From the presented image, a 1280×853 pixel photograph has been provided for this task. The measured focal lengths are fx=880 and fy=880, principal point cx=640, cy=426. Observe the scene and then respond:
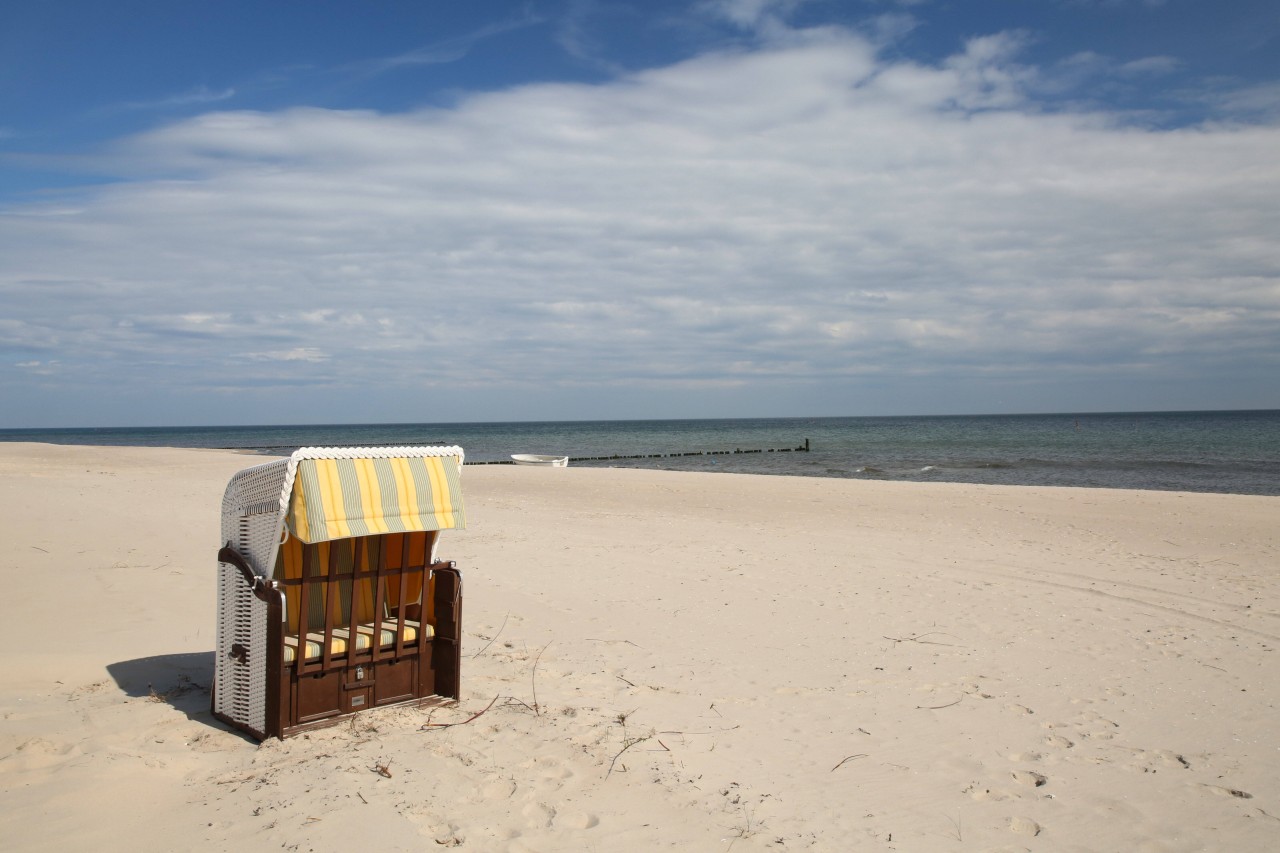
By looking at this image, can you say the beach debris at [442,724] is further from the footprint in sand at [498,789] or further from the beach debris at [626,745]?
the beach debris at [626,745]

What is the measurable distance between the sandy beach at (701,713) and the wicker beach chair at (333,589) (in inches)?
8.5

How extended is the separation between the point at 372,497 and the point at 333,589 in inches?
30.2

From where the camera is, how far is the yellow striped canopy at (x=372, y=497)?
4223 mm

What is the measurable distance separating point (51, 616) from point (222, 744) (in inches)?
146

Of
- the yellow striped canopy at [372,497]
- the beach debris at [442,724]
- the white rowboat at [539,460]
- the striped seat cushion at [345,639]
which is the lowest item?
the white rowboat at [539,460]

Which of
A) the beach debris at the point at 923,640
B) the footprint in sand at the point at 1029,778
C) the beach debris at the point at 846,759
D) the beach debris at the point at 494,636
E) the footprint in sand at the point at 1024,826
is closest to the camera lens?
the footprint in sand at the point at 1024,826

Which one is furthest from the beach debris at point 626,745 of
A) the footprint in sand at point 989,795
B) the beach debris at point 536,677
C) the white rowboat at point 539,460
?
the white rowboat at point 539,460

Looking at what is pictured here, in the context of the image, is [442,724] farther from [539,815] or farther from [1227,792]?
[1227,792]

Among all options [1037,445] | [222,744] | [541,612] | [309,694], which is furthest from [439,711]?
[1037,445]

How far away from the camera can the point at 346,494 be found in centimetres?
435

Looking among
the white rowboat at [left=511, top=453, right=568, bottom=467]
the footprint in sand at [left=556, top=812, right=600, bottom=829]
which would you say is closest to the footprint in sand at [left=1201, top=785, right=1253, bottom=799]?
the footprint in sand at [left=556, top=812, right=600, bottom=829]

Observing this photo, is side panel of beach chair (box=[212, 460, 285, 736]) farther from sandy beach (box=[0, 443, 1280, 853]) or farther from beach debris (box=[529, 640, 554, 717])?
beach debris (box=[529, 640, 554, 717])

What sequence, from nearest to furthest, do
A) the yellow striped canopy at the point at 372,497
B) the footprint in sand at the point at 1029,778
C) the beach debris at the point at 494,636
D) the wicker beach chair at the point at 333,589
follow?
the yellow striped canopy at the point at 372,497 < the wicker beach chair at the point at 333,589 < the footprint in sand at the point at 1029,778 < the beach debris at the point at 494,636

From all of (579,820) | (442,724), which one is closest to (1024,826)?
(579,820)
